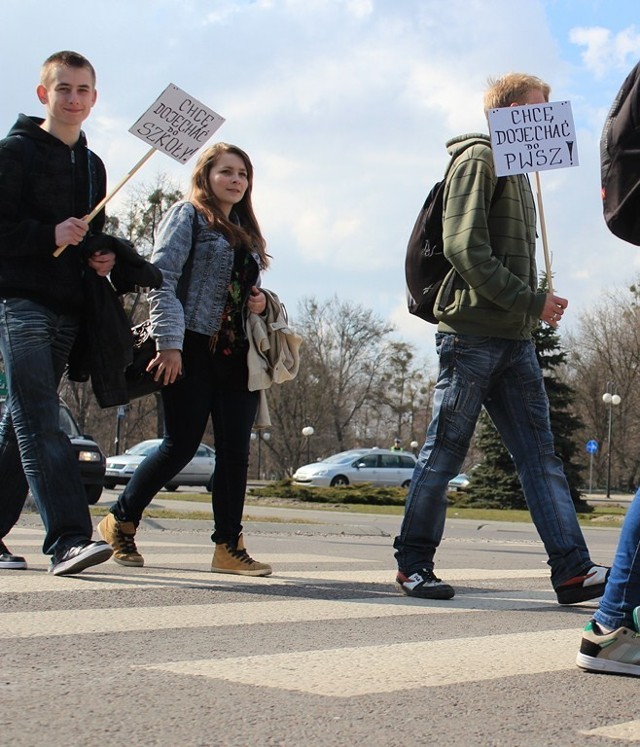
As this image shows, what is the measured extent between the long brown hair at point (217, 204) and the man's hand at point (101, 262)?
0.68 meters

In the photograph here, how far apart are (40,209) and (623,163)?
2.74m

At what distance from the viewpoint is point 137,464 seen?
29.0 meters

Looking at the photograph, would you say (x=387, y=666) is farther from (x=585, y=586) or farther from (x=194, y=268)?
(x=194, y=268)

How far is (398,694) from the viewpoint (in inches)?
123

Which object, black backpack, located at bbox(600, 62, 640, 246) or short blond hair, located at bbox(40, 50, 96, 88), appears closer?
black backpack, located at bbox(600, 62, 640, 246)

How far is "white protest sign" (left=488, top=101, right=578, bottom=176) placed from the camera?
18.0 ft

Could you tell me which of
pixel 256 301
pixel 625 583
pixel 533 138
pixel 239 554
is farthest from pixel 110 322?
pixel 625 583

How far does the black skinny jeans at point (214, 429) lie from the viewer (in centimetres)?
591

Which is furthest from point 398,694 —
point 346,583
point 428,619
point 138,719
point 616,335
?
point 616,335

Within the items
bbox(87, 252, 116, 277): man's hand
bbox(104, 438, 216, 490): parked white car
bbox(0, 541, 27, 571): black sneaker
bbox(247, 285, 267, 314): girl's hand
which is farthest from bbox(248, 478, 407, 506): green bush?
bbox(87, 252, 116, 277): man's hand

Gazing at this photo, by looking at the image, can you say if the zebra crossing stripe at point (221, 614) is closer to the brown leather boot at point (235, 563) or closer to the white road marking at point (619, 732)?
the brown leather boot at point (235, 563)

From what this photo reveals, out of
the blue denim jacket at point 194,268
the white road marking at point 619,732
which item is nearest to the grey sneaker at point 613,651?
the white road marking at point 619,732

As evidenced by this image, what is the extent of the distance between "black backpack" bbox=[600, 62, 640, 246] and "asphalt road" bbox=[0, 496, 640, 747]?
1403 millimetres

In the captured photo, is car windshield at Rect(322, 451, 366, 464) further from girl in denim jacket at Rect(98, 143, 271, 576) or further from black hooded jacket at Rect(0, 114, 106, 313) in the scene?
black hooded jacket at Rect(0, 114, 106, 313)
